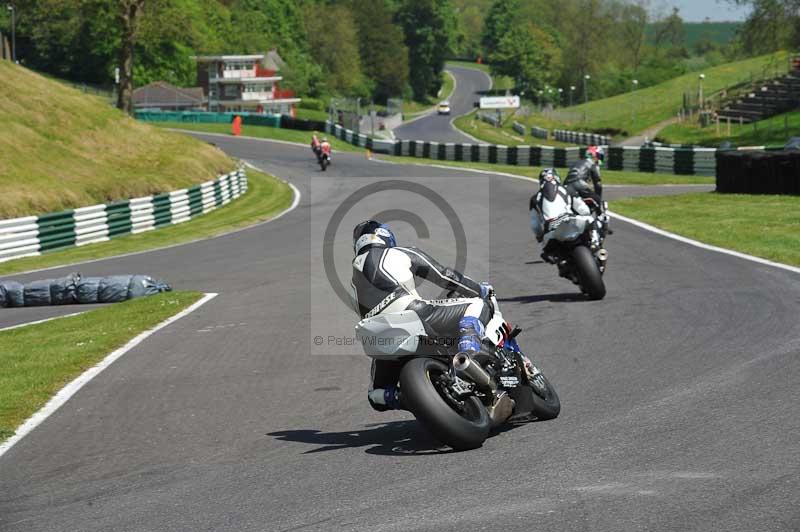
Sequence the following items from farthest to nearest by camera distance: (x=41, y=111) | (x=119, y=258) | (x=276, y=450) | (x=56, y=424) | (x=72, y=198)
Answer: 1. (x=41, y=111)
2. (x=72, y=198)
3. (x=119, y=258)
4. (x=56, y=424)
5. (x=276, y=450)

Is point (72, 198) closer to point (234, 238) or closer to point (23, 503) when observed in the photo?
point (234, 238)

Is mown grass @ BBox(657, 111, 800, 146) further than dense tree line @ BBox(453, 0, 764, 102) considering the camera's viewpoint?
No

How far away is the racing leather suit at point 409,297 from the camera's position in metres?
7.84

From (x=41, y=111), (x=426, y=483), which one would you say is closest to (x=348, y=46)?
(x=41, y=111)

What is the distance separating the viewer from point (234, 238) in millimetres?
29156

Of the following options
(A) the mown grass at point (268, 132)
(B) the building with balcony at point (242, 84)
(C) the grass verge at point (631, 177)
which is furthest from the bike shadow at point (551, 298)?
(B) the building with balcony at point (242, 84)

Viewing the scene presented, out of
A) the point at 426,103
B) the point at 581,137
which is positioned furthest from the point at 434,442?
the point at 426,103

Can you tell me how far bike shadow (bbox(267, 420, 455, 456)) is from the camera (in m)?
7.68

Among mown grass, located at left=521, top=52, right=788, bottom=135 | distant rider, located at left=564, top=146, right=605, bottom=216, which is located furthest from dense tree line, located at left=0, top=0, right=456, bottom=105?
distant rider, located at left=564, top=146, right=605, bottom=216

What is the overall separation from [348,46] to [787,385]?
166944 millimetres

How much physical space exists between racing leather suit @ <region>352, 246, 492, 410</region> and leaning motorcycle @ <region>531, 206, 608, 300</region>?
21.0 ft

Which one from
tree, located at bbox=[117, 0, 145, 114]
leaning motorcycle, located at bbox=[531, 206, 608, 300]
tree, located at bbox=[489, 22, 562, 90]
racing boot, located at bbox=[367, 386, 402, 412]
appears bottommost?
racing boot, located at bbox=[367, 386, 402, 412]

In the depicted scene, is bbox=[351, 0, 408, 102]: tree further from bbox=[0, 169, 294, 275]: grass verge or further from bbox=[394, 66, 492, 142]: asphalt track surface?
bbox=[0, 169, 294, 275]: grass verge

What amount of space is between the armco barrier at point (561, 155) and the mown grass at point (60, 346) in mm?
19084
